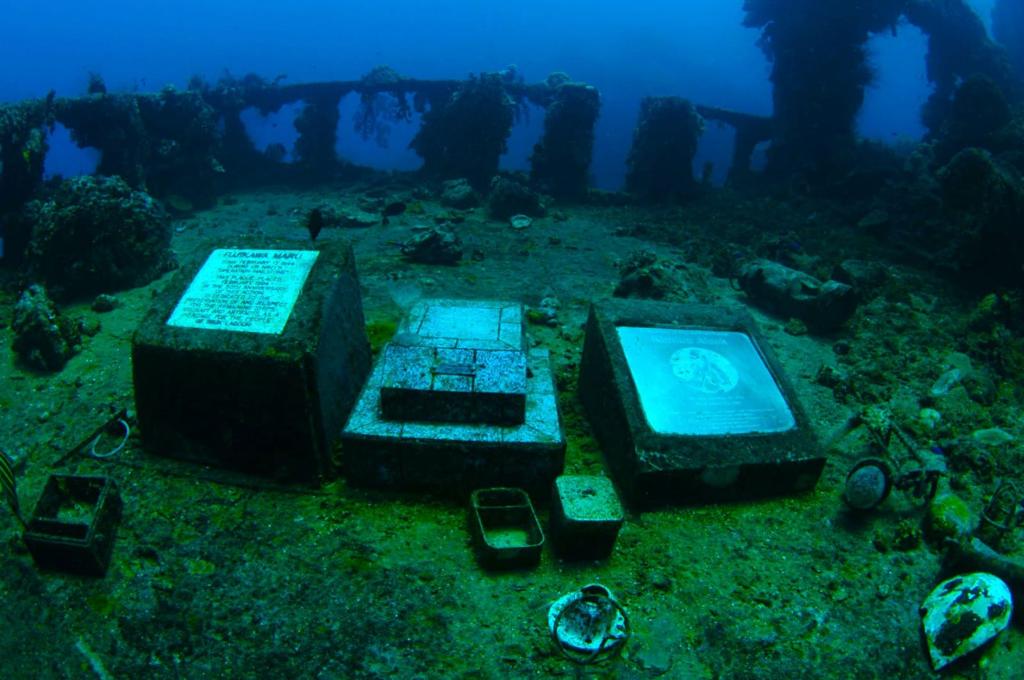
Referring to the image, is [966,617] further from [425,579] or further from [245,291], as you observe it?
[245,291]

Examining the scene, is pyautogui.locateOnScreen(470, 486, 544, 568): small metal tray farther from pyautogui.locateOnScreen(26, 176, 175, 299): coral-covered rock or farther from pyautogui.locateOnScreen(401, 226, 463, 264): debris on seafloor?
pyautogui.locateOnScreen(26, 176, 175, 299): coral-covered rock

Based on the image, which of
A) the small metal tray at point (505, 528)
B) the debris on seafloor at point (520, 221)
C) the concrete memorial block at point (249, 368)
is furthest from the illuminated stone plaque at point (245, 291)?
the debris on seafloor at point (520, 221)

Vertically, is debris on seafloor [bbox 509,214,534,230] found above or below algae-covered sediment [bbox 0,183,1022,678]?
below

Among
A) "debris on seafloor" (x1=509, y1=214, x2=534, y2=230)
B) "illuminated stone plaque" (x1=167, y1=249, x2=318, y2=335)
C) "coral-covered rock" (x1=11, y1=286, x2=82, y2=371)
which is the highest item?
"illuminated stone plaque" (x1=167, y1=249, x2=318, y2=335)

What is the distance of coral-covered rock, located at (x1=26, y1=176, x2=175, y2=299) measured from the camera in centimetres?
807

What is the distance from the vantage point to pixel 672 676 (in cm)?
286

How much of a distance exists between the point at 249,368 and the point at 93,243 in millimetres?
6228

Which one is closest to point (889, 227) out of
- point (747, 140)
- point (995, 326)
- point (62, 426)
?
point (995, 326)

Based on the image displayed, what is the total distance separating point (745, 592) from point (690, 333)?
7.41ft

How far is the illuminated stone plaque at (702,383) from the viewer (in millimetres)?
4262

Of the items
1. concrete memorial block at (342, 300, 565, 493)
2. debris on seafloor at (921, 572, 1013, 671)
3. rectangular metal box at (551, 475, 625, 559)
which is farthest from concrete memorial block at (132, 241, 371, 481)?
debris on seafloor at (921, 572, 1013, 671)

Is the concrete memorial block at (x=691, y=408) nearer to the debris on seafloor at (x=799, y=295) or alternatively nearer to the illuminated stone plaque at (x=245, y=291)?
the illuminated stone plaque at (x=245, y=291)

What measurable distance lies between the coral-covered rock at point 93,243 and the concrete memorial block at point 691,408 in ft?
23.6

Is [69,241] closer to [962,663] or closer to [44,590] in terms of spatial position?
[44,590]
